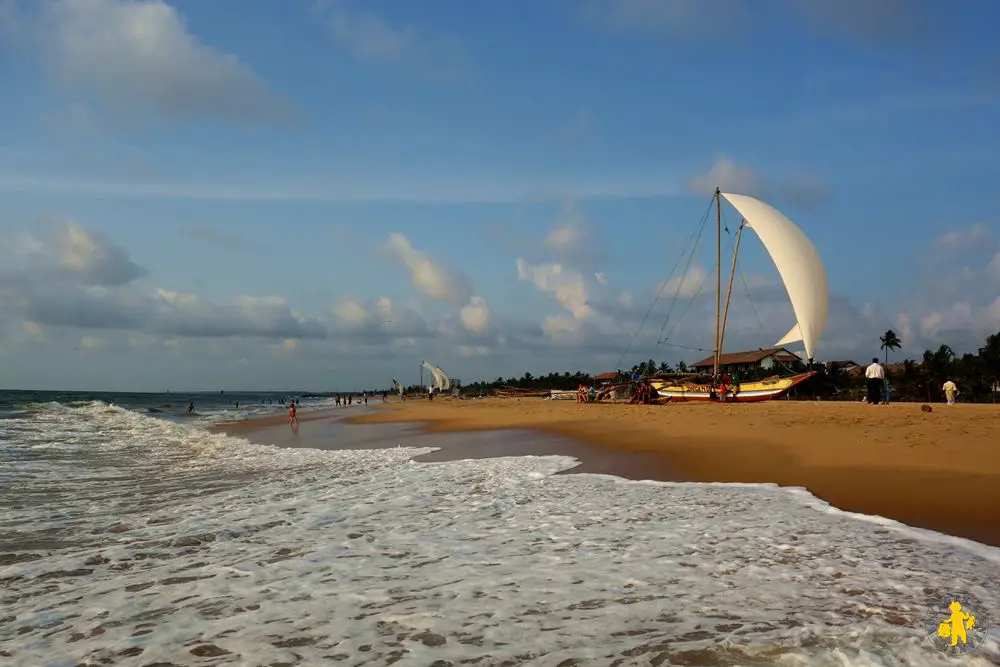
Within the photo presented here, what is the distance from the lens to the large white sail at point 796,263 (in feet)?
128

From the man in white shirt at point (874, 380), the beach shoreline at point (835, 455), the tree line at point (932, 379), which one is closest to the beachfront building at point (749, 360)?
the tree line at point (932, 379)

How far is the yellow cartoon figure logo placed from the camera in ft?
11.2

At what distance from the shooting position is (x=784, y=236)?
3991 cm

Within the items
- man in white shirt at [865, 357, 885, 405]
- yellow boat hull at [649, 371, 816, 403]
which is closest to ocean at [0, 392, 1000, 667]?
man in white shirt at [865, 357, 885, 405]

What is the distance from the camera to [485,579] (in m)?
5.39

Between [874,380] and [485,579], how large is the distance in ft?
84.0

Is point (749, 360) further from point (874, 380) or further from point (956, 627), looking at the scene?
point (956, 627)

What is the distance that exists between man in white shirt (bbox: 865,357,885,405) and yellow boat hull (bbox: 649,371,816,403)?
6402mm

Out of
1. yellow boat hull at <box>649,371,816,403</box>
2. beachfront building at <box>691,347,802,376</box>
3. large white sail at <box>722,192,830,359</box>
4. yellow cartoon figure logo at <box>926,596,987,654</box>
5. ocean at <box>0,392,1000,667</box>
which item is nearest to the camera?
yellow cartoon figure logo at <box>926,596,987,654</box>

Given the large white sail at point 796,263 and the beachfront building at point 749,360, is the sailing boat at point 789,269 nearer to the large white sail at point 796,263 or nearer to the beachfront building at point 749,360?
the large white sail at point 796,263

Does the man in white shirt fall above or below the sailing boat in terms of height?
below

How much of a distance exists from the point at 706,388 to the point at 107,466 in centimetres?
2907

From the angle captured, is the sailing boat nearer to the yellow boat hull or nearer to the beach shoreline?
the yellow boat hull

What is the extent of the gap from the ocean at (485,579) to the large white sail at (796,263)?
1306 inches
